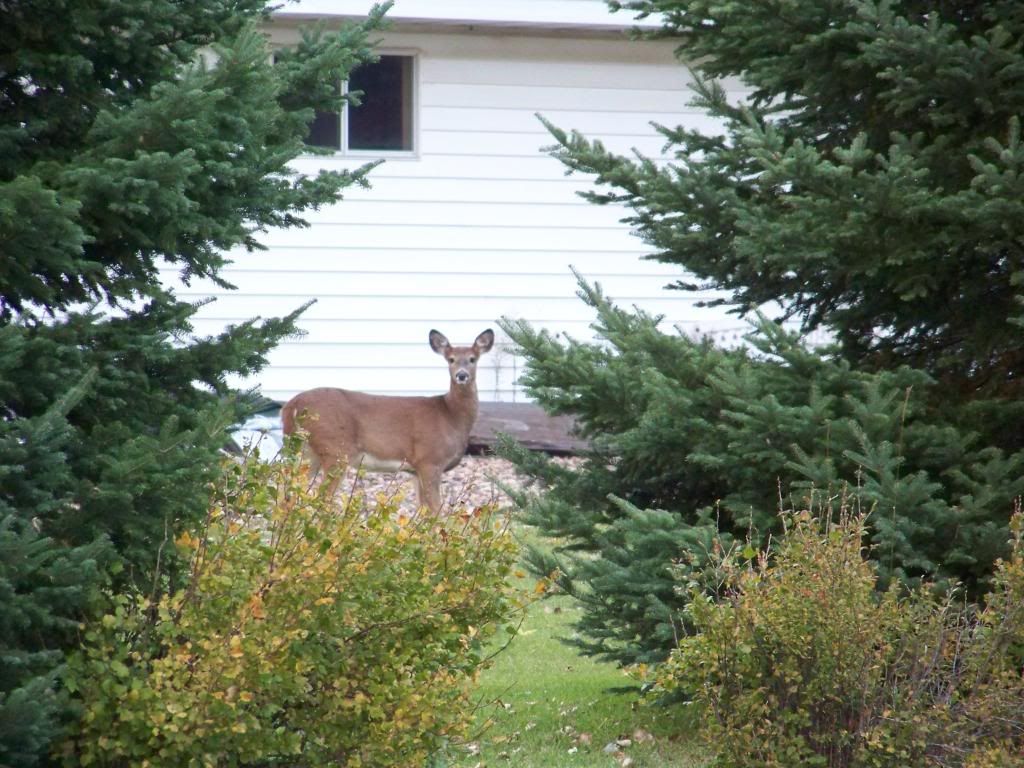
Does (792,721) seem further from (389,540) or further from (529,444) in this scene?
(529,444)

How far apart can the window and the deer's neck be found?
12.5ft

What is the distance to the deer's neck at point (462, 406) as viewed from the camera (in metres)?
13.6

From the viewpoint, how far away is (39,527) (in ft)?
13.7

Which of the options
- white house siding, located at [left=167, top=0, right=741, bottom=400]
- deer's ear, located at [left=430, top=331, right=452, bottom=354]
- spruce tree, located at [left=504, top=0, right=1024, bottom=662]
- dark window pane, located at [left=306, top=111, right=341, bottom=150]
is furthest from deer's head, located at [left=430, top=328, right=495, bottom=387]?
spruce tree, located at [left=504, top=0, right=1024, bottom=662]

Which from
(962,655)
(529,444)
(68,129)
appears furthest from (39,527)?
(529,444)

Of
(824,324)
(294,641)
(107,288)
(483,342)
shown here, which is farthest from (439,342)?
(294,641)

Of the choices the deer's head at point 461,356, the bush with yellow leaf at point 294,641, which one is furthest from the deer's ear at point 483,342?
the bush with yellow leaf at point 294,641

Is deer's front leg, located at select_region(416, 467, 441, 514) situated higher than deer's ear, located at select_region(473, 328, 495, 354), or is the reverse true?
deer's ear, located at select_region(473, 328, 495, 354)

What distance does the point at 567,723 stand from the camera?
7062 millimetres

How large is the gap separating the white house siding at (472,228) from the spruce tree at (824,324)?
891 cm

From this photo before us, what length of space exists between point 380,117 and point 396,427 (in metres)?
4.44

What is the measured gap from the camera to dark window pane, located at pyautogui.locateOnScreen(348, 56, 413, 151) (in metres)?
16.2

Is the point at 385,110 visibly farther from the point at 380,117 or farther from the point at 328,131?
the point at 328,131

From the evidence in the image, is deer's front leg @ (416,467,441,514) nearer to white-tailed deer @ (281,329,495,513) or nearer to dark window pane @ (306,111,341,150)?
white-tailed deer @ (281,329,495,513)
